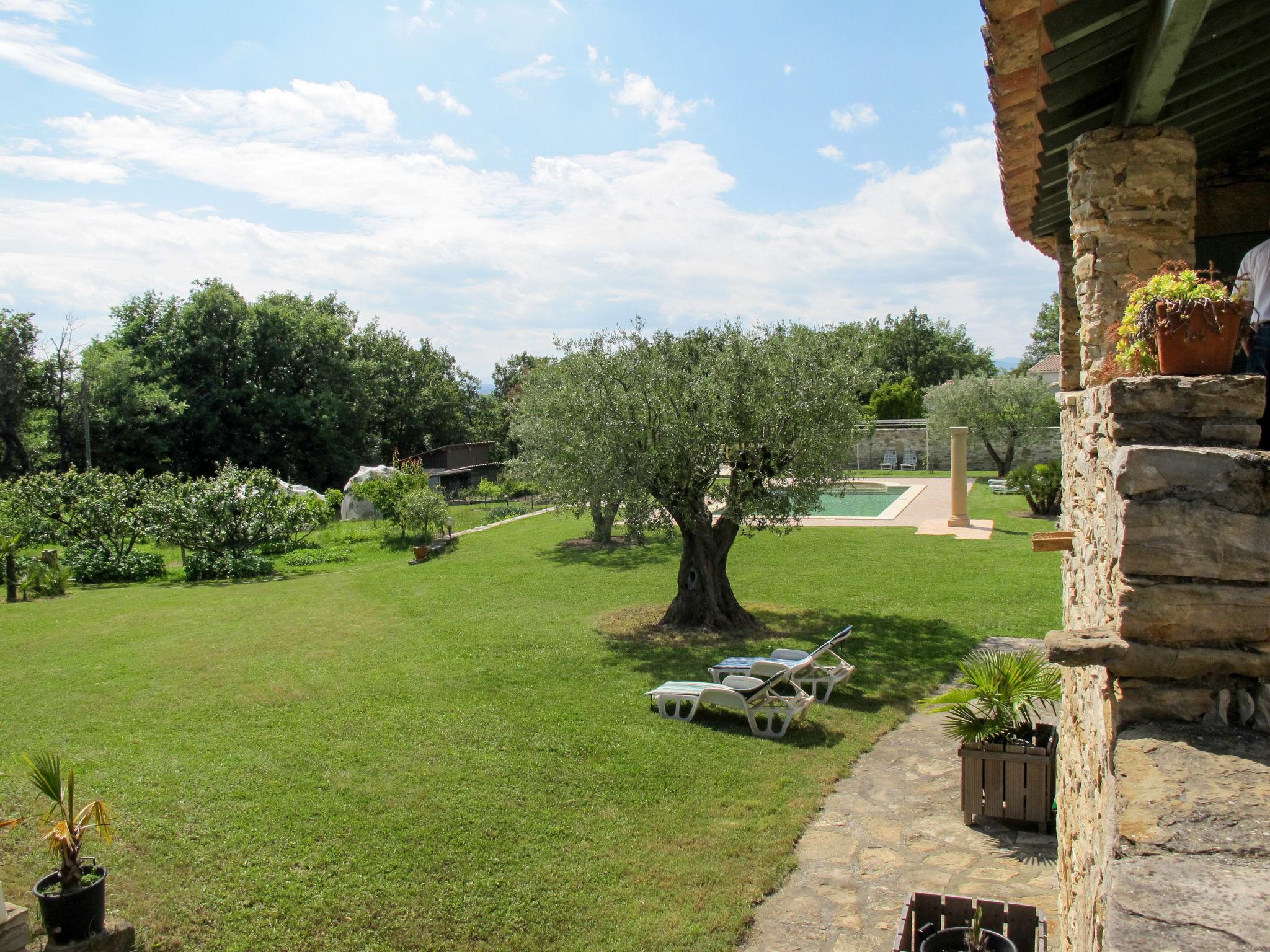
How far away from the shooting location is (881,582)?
14.3 meters

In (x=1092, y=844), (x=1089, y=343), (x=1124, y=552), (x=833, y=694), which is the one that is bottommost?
(x=833, y=694)

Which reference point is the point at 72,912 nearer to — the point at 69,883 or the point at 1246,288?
the point at 69,883

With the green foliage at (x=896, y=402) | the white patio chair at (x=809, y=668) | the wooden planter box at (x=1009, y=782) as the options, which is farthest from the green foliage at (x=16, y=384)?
the green foliage at (x=896, y=402)

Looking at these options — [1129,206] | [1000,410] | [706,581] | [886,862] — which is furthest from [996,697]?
[1000,410]

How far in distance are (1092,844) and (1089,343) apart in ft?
9.08

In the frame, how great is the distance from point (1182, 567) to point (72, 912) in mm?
5438

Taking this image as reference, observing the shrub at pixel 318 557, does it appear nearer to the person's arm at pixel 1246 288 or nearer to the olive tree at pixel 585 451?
the olive tree at pixel 585 451

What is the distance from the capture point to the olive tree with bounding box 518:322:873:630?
10.7 m

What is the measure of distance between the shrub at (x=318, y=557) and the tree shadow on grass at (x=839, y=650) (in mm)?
10176

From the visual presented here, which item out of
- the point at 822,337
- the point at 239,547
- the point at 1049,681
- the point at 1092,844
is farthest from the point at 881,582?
the point at 239,547

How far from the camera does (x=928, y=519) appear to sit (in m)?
21.2

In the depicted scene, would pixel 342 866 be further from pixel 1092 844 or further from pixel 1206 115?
pixel 1206 115

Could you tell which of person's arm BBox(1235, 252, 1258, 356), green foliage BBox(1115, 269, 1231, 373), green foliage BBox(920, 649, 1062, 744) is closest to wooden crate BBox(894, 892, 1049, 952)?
green foliage BBox(920, 649, 1062, 744)

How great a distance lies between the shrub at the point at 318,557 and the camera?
65.1ft
